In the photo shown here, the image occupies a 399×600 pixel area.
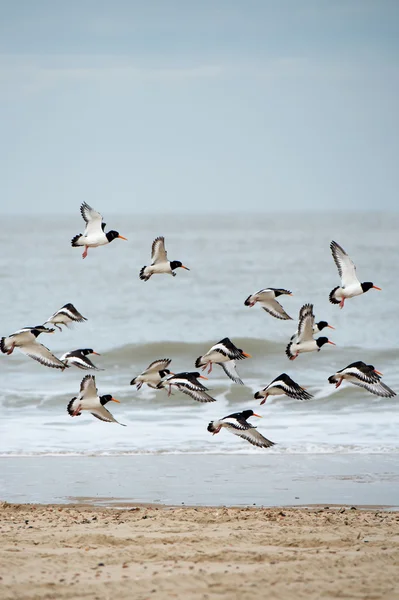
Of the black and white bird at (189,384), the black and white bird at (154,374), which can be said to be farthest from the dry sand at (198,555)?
the black and white bird at (154,374)

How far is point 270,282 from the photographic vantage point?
41.5m

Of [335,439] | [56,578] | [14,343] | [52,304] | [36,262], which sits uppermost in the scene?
[36,262]

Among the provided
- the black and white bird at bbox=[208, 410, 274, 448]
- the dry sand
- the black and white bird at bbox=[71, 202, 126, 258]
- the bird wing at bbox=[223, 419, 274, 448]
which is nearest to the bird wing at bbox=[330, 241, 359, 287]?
the black and white bird at bbox=[208, 410, 274, 448]

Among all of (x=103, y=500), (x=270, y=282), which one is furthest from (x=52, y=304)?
(x=103, y=500)

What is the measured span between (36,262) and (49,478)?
135 ft

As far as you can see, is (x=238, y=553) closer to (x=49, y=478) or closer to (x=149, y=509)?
(x=149, y=509)

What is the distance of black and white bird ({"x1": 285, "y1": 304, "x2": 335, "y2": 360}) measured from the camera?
11.7 metres

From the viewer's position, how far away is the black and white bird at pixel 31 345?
37.7 ft

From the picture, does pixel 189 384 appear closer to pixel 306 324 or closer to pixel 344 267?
pixel 306 324

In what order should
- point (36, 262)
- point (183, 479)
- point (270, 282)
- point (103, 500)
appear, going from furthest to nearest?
point (36, 262) → point (270, 282) → point (183, 479) → point (103, 500)

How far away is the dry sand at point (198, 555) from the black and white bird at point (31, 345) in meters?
3.39

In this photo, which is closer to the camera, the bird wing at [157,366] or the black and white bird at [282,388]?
the black and white bird at [282,388]

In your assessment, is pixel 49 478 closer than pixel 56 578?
No

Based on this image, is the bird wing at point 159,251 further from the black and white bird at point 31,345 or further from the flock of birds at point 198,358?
the black and white bird at point 31,345
